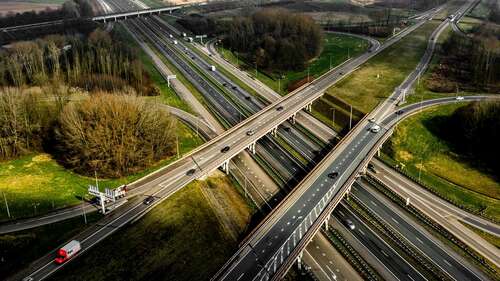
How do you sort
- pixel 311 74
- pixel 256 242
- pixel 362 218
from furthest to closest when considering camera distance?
pixel 311 74, pixel 362 218, pixel 256 242

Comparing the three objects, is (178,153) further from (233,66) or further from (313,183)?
(233,66)

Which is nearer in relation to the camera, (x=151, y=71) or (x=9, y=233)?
(x=9, y=233)

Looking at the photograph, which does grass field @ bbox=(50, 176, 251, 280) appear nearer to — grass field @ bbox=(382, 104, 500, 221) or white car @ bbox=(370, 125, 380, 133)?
white car @ bbox=(370, 125, 380, 133)

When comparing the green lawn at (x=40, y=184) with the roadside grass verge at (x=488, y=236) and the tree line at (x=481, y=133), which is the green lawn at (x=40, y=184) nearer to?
the roadside grass verge at (x=488, y=236)

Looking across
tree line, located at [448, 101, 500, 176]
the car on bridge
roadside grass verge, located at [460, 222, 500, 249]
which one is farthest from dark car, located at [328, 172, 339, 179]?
tree line, located at [448, 101, 500, 176]

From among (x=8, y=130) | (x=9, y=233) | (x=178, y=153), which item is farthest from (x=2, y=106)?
(x=178, y=153)

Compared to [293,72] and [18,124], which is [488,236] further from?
[18,124]
